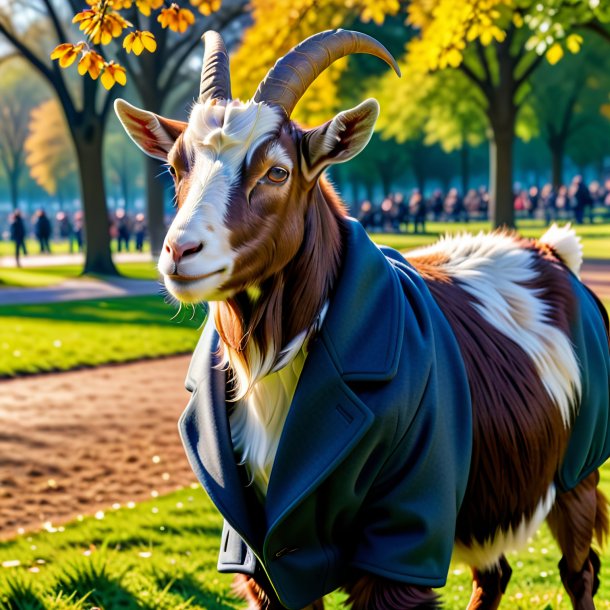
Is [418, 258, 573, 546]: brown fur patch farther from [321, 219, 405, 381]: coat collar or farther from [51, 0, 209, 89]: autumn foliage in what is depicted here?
[51, 0, 209, 89]: autumn foliage

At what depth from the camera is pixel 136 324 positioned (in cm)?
1523

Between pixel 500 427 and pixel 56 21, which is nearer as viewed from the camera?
pixel 500 427

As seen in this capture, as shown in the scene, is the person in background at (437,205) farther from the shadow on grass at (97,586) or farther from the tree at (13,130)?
the shadow on grass at (97,586)

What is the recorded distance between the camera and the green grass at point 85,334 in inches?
486

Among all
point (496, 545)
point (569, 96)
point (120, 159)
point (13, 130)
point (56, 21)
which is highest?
point (13, 130)

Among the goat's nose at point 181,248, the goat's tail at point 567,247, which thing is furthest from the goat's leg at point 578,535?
the goat's nose at point 181,248

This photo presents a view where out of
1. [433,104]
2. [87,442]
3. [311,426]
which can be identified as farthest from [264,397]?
[433,104]

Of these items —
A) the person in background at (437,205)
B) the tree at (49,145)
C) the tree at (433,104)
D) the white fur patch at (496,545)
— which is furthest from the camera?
the tree at (49,145)

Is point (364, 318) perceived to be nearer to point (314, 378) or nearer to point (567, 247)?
point (314, 378)

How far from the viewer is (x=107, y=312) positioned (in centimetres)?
1639

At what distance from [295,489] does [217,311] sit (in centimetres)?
65

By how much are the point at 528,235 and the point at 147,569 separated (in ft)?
93.9

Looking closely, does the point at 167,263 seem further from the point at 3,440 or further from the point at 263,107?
the point at 3,440

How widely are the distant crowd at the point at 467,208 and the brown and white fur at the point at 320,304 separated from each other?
34.7 m
